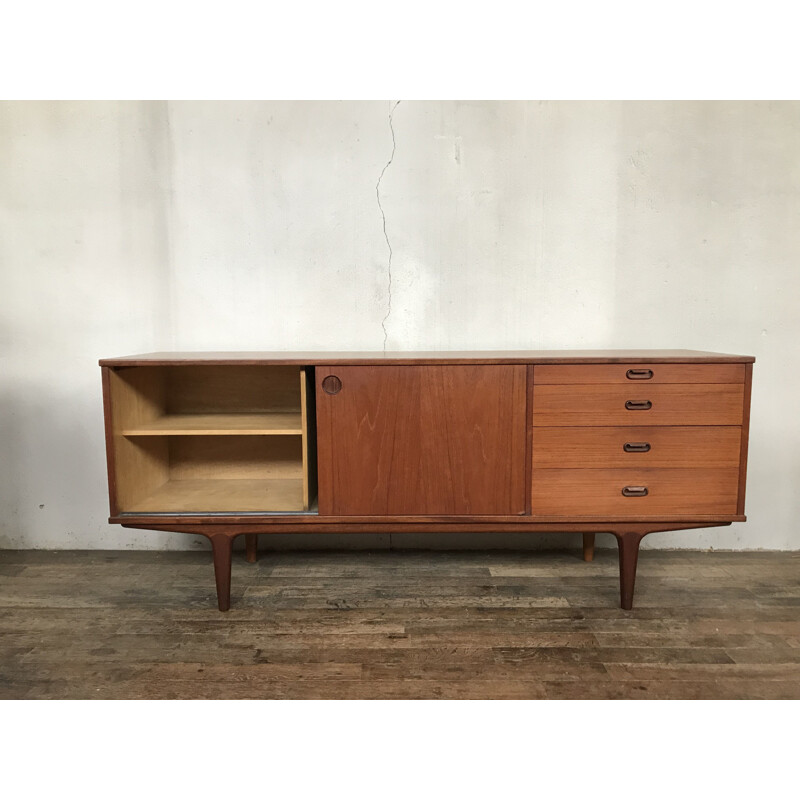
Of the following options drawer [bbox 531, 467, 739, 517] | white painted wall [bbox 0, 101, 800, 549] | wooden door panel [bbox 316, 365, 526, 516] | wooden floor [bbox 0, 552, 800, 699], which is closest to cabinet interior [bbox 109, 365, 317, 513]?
wooden door panel [bbox 316, 365, 526, 516]

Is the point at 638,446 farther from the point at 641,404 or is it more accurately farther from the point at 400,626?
the point at 400,626

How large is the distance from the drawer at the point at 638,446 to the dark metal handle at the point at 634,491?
73 mm

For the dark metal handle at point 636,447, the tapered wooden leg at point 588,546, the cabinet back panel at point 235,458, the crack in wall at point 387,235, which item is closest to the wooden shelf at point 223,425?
the cabinet back panel at point 235,458

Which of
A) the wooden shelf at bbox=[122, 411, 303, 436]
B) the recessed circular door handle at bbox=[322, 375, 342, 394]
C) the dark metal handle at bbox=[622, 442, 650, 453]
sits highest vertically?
the recessed circular door handle at bbox=[322, 375, 342, 394]

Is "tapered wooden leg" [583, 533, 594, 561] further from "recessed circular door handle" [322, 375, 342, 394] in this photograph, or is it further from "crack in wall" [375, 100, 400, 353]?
"recessed circular door handle" [322, 375, 342, 394]

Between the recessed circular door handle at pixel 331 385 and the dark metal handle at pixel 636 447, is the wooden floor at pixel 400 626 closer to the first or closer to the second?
the dark metal handle at pixel 636 447

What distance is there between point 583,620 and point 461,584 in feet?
1.58

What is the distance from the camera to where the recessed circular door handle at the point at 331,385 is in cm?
203

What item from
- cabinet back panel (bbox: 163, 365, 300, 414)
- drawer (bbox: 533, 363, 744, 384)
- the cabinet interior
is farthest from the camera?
cabinet back panel (bbox: 163, 365, 300, 414)

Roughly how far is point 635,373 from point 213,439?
162 cm

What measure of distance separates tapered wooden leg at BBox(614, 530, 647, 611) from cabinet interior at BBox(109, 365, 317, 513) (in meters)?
1.04

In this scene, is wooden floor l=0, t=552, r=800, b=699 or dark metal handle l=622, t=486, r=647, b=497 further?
dark metal handle l=622, t=486, r=647, b=497

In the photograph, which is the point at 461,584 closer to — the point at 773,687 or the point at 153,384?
the point at 773,687

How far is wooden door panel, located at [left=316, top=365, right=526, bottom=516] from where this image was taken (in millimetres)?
2029
